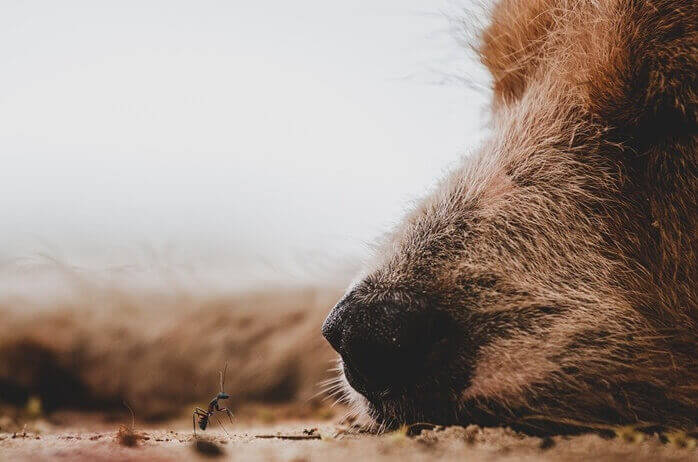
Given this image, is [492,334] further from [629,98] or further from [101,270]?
[101,270]

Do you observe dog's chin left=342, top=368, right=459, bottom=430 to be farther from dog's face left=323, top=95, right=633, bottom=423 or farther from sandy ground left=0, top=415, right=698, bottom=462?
sandy ground left=0, top=415, right=698, bottom=462

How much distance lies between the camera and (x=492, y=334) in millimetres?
2123

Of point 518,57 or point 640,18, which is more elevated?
point 518,57

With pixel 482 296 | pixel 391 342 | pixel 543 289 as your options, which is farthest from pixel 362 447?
pixel 543 289

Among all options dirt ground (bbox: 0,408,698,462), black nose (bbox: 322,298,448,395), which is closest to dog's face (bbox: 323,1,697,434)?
black nose (bbox: 322,298,448,395)

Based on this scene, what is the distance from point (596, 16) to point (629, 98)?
0.33 m

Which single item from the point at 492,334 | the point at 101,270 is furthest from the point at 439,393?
the point at 101,270

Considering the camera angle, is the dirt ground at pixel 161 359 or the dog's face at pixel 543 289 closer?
the dog's face at pixel 543 289

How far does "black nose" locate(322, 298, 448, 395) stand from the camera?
6.81ft

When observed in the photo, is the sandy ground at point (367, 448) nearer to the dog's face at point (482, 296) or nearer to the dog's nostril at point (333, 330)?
the dog's face at point (482, 296)

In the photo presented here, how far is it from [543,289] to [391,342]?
544 mm

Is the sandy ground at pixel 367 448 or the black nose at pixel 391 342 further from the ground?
the black nose at pixel 391 342

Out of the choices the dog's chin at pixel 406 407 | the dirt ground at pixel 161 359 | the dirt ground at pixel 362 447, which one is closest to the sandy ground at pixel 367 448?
the dirt ground at pixel 362 447

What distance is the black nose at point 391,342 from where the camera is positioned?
2.07m
